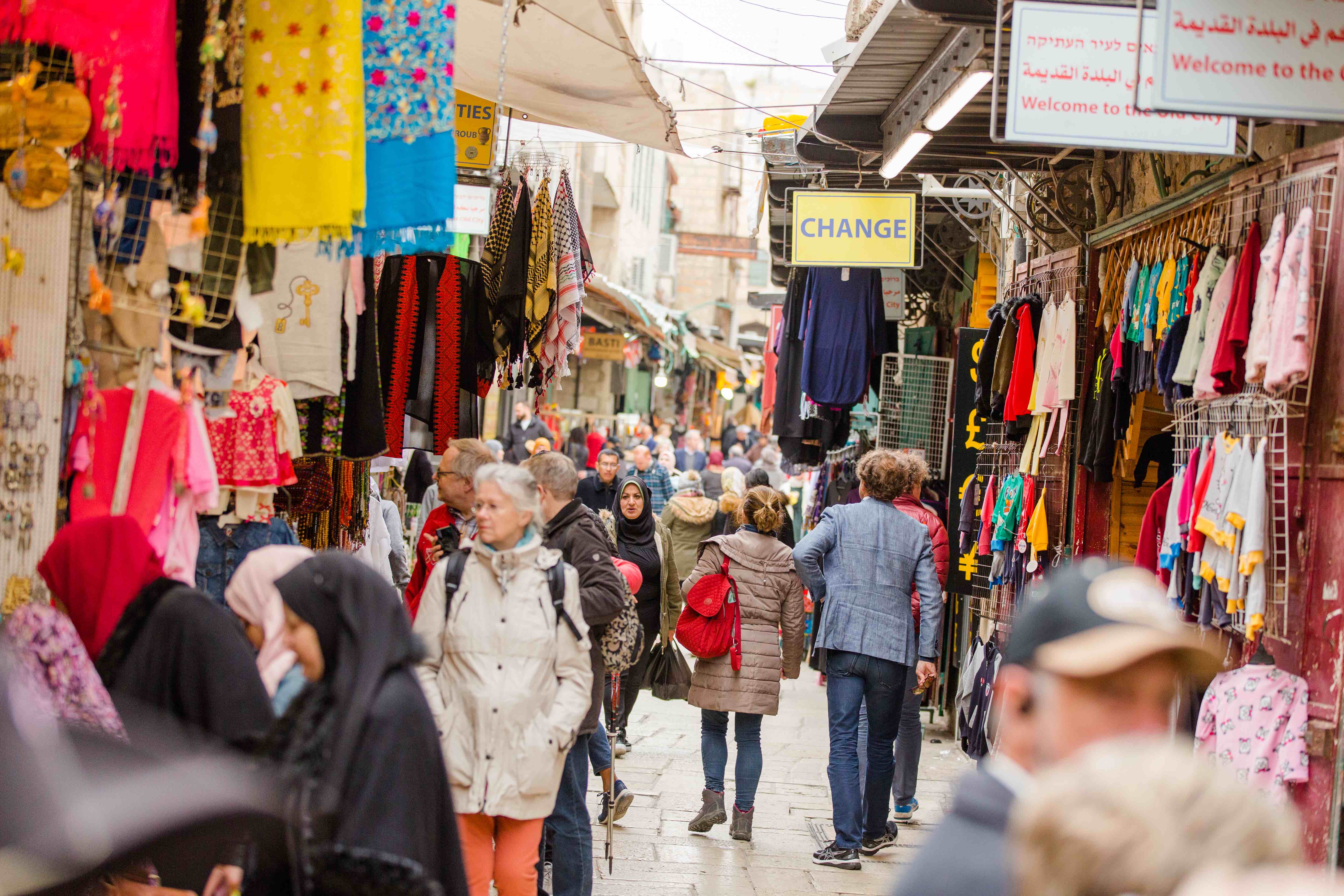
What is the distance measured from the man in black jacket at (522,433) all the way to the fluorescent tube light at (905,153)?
9.23 m

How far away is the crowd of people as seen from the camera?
5.77 feet

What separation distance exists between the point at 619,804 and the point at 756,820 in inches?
42.7

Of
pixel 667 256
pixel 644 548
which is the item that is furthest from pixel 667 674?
pixel 667 256

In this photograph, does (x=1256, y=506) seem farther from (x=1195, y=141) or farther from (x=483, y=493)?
(x=483, y=493)

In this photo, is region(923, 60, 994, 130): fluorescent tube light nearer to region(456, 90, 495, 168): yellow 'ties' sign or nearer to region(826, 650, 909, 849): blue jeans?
region(456, 90, 495, 168): yellow 'ties' sign

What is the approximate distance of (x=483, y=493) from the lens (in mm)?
4777

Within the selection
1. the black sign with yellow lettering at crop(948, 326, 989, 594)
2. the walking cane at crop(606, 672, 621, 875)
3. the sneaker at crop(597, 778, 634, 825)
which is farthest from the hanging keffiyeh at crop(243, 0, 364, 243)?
the black sign with yellow lettering at crop(948, 326, 989, 594)

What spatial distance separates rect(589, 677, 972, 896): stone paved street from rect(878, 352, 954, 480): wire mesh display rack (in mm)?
2441

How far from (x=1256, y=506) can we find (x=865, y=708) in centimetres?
324

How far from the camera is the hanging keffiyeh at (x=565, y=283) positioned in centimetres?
719

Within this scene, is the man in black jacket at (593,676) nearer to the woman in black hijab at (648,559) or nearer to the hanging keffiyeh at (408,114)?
the hanging keffiyeh at (408,114)

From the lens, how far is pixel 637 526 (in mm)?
8336

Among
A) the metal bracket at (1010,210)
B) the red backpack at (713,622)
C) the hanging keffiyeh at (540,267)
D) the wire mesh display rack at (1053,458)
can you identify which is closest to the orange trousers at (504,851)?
the red backpack at (713,622)

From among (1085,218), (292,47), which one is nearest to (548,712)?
(292,47)
